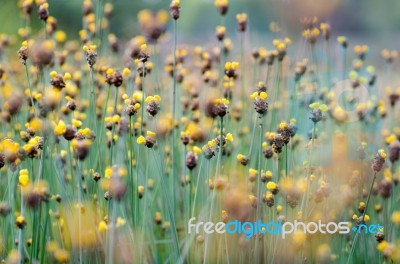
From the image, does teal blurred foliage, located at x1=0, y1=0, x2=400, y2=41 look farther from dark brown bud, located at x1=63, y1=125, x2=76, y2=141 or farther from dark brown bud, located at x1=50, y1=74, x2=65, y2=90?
dark brown bud, located at x1=63, y1=125, x2=76, y2=141

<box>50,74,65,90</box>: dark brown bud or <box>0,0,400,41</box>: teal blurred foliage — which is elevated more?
<box>0,0,400,41</box>: teal blurred foliage

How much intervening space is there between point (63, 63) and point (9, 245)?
0.65 meters

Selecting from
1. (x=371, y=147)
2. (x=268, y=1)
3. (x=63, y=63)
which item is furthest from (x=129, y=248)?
(x=268, y=1)

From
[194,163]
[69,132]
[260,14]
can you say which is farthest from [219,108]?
[260,14]

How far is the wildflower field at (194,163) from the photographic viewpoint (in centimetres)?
149

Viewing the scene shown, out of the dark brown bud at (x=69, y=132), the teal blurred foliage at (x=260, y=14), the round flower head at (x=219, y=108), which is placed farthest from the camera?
the teal blurred foliage at (x=260, y=14)

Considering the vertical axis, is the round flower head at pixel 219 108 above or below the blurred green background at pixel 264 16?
below

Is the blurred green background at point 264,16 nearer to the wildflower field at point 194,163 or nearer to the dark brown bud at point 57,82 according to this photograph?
the wildflower field at point 194,163

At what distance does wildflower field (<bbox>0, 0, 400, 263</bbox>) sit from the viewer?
1.49m

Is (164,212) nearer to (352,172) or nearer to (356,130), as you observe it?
(352,172)

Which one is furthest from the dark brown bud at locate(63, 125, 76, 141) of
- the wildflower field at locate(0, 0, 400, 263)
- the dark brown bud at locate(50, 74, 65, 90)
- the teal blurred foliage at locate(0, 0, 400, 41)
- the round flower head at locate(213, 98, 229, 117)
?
the teal blurred foliage at locate(0, 0, 400, 41)

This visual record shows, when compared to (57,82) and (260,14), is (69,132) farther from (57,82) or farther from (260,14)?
(260,14)

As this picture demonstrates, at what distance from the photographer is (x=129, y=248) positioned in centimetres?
157

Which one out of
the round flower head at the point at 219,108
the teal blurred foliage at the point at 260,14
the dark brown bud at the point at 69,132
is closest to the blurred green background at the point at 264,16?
the teal blurred foliage at the point at 260,14
